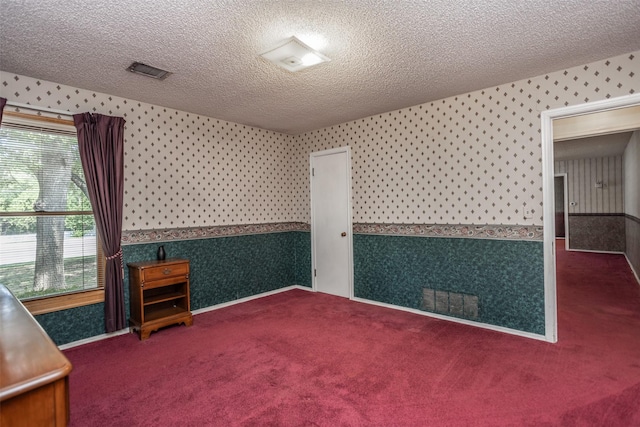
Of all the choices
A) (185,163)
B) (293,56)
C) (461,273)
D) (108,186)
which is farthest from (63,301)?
(461,273)

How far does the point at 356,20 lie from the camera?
217cm

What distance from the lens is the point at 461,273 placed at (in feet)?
11.9

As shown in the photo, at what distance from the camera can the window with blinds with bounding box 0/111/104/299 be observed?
289 cm

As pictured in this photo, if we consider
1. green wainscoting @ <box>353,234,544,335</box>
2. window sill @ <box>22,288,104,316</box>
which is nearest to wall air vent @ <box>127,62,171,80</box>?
window sill @ <box>22,288,104,316</box>

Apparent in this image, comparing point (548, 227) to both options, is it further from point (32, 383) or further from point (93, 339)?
point (93, 339)

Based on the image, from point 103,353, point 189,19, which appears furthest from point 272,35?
point 103,353

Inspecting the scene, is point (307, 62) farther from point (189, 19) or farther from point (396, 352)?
point (396, 352)

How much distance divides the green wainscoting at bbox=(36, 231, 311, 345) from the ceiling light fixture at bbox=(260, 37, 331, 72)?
249cm

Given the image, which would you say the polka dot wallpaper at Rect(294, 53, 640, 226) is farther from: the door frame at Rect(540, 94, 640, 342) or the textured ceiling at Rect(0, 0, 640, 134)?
the textured ceiling at Rect(0, 0, 640, 134)

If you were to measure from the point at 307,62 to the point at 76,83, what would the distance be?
225cm

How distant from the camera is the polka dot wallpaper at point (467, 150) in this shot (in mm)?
2996

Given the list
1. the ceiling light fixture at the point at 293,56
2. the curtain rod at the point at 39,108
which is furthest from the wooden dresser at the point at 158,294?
the ceiling light fixture at the point at 293,56

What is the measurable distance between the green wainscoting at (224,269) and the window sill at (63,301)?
0.05 meters

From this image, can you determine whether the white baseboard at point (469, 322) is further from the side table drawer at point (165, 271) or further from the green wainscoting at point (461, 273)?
the side table drawer at point (165, 271)
